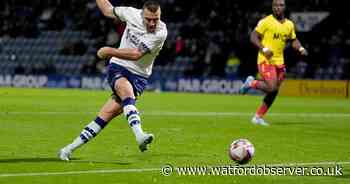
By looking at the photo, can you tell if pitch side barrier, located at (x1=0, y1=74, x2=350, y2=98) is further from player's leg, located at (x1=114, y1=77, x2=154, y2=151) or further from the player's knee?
player's leg, located at (x1=114, y1=77, x2=154, y2=151)

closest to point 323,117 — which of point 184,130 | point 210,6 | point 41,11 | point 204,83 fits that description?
point 184,130

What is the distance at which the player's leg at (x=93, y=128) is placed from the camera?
34.1ft

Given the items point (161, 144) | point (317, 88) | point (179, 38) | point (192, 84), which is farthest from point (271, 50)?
point (179, 38)

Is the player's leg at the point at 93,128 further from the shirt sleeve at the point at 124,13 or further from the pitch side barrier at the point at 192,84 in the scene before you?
the pitch side barrier at the point at 192,84

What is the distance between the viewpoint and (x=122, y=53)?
10.2 m

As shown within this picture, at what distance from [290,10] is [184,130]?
25.1 meters

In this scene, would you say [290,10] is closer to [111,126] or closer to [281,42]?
[281,42]

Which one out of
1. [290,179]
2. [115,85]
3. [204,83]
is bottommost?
[204,83]

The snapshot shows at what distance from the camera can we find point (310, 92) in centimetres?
3575

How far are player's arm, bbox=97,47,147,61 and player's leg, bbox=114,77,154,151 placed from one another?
40 centimetres

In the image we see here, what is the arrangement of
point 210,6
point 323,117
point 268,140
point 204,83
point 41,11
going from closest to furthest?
point 268,140 < point 323,117 < point 204,83 < point 210,6 < point 41,11

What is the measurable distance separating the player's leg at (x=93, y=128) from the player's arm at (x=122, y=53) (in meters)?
0.69

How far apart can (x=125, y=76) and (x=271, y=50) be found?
8.04 metres

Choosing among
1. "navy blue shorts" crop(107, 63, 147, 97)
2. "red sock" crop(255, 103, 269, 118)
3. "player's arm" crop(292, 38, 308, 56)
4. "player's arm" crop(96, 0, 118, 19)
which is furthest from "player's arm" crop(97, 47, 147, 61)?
"player's arm" crop(292, 38, 308, 56)
